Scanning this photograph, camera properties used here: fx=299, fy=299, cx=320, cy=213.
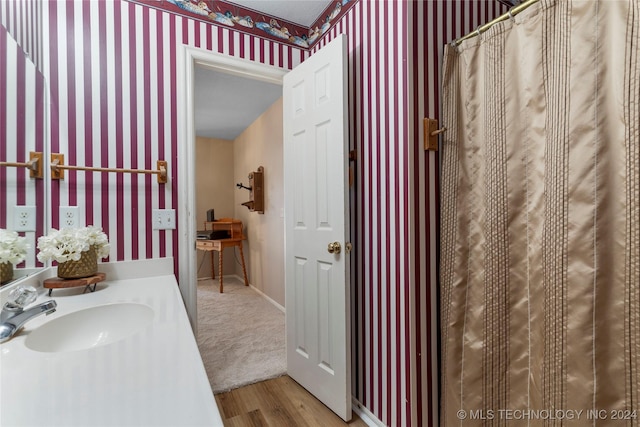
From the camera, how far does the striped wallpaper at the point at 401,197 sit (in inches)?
53.4

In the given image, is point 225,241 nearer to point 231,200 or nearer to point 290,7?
point 231,200

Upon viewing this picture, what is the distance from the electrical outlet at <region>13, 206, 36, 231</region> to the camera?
1.17m

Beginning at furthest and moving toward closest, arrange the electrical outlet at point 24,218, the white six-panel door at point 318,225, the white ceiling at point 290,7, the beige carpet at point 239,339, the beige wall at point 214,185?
the beige wall at point 214,185 < the beige carpet at point 239,339 < the white ceiling at point 290,7 < the white six-panel door at point 318,225 < the electrical outlet at point 24,218

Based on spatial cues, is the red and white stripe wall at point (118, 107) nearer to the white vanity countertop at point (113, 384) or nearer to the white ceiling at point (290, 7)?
the white ceiling at point (290, 7)

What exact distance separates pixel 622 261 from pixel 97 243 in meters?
1.98

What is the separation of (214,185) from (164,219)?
345cm

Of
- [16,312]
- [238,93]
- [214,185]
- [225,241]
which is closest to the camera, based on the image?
[16,312]

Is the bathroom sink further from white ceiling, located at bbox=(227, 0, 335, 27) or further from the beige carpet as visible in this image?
white ceiling, located at bbox=(227, 0, 335, 27)

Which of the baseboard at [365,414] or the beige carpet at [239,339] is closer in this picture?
the baseboard at [365,414]

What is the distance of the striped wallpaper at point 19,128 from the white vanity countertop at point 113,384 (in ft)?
1.92

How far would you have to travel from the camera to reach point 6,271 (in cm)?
105

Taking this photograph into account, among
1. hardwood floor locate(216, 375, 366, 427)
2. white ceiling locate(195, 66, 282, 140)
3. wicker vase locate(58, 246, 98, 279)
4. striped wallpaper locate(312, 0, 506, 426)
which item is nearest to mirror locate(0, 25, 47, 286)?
wicker vase locate(58, 246, 98, 279)

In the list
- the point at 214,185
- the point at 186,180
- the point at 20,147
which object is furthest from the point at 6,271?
the point at 214,185

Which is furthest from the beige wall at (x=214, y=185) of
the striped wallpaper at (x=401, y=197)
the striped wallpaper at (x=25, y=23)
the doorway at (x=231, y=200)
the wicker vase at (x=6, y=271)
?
the wicker vase at (x=6, y=271)
